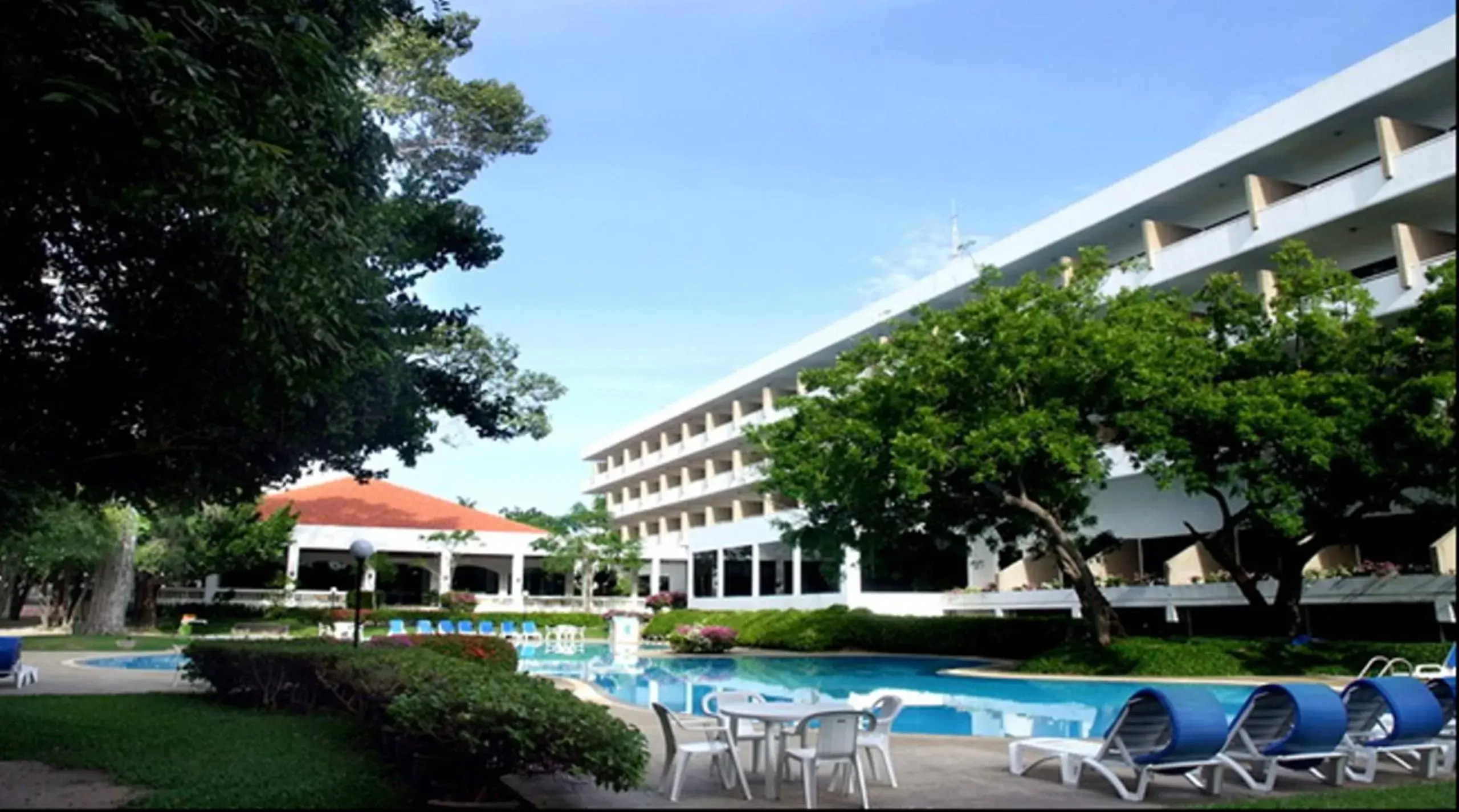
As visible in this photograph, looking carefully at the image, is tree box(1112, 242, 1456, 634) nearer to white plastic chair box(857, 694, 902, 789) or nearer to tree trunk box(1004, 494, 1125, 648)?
tree trunk box(1004, 494, 1125, 648)

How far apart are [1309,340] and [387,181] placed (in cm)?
1873

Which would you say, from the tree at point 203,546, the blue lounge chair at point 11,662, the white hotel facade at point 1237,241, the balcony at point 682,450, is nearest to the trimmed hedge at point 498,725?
the blue lounge chair at point 11,662

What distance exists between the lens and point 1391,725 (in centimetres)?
889

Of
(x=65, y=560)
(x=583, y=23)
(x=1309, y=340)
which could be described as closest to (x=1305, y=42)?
(x=583, y=23)

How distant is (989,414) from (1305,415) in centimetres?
567

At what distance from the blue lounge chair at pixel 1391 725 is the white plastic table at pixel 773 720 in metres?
4.19

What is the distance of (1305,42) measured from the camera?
13305mm

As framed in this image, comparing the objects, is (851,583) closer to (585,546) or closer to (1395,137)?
(585,546)

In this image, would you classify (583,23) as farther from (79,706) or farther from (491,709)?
(79,706)

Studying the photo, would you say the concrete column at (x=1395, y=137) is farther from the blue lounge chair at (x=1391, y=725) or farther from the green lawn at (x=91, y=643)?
the green lawn at (x=91, y=643)

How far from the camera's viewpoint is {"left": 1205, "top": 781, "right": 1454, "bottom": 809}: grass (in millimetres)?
7000

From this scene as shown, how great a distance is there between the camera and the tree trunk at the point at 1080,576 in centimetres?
2312

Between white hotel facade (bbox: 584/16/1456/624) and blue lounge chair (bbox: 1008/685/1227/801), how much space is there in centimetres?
1782

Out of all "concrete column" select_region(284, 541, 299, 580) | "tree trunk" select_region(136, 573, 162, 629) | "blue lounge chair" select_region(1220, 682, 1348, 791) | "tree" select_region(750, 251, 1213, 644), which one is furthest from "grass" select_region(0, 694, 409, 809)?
"concrete column" select_region(284, 541, 299, 580)
